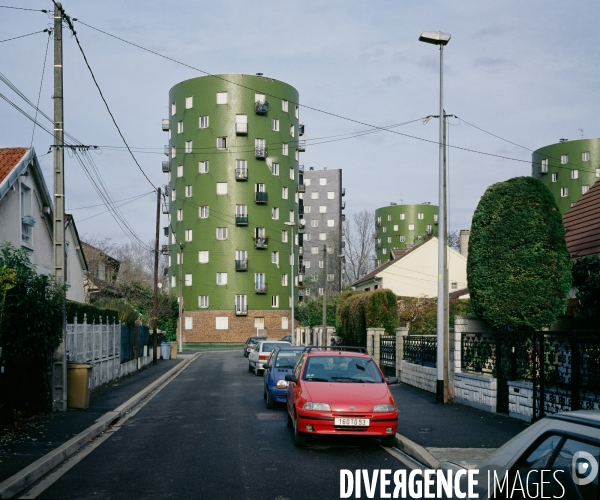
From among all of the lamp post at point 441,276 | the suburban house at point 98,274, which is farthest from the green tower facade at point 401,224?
the lamp post at point 441,276

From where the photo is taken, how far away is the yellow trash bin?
1689 cm

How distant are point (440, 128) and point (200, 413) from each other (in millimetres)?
9546

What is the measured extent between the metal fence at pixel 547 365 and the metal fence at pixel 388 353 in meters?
10.5

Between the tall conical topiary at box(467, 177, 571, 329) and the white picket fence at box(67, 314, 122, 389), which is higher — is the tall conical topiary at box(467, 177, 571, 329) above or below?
above

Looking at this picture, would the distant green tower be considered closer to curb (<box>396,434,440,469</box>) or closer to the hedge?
the hedge

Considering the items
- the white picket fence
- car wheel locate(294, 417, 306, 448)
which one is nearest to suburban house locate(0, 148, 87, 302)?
the white picket fence

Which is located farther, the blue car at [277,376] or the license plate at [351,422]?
the blue car at [277,376]

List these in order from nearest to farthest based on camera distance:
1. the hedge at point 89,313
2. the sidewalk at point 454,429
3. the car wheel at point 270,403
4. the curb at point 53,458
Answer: the curb at point 53,458, the sidewalk at point 454,429, the car wheel at point 270,403, the hedge at point 89,313

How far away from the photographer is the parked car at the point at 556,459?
3473 mm

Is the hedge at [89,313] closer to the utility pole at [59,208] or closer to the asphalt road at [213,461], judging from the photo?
the utility pole at [59,208]

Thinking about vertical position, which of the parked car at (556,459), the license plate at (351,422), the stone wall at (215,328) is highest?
the parked car at (556,459)

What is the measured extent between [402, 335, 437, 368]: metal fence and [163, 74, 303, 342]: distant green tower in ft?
171

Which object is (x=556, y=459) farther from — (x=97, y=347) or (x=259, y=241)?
(x=259, y=241)

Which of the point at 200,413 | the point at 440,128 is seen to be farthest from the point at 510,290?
the point at 200,413
